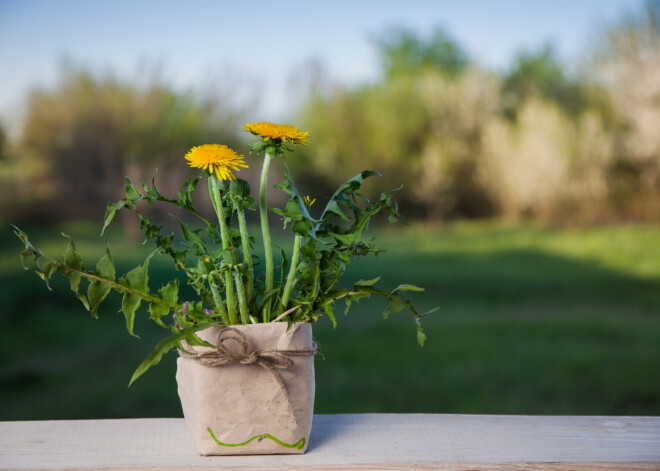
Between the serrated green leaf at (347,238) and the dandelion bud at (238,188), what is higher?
the dandelion bud at (238,188)

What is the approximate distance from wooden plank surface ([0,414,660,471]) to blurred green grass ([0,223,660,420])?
1.57 metres

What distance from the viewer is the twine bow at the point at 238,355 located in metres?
0.67

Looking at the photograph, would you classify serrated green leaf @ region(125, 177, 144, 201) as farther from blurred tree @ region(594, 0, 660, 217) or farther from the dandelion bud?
blurred tree @ region(594, 0, 660, 217)

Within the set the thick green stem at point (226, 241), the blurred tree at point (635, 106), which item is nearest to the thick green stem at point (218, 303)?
the thick green stem at point (226, 241)

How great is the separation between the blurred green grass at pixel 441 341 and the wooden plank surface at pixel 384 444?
157 centimetres

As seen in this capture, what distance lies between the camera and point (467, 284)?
4.18 metres

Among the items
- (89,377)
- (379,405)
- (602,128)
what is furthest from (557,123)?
(89,377)

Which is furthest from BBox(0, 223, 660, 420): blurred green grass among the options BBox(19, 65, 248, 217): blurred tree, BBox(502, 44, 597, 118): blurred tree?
BBox(502, 44, 597, 118): blurred tree

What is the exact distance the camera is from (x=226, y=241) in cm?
69

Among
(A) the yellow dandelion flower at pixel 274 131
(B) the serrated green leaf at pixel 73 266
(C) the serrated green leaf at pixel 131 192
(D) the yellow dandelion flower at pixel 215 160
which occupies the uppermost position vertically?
(A) the yellow dandelion flower at pixel 274 131

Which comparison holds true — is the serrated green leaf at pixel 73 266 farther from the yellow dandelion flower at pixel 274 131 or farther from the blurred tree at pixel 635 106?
the blurred tree at pixel 635 106

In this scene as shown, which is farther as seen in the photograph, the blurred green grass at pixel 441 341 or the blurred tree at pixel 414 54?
the blurred tree at pixel 414 54

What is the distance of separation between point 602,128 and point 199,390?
16.7 ft

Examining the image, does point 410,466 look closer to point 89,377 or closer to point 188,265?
point 188,265
